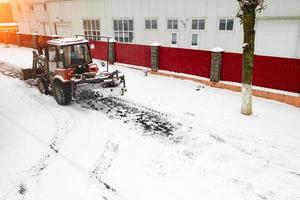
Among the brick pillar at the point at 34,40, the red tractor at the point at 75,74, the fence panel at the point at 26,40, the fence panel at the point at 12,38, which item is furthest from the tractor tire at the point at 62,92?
the fence panel at the point at 12,38

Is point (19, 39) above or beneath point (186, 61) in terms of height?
above

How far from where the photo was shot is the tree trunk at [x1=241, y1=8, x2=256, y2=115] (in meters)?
7.74

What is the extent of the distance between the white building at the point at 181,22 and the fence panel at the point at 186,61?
332cm

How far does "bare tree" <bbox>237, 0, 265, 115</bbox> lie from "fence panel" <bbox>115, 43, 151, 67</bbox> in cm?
688

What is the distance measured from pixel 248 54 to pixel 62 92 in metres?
6.56

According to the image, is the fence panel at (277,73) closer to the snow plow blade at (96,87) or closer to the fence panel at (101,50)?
the snow plow blade at (96,87)

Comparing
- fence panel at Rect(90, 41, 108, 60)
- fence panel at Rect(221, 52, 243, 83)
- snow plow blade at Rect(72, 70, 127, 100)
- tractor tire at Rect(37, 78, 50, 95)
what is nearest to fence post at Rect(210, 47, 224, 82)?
fence panel at Rect(221, 52, 243, 83)

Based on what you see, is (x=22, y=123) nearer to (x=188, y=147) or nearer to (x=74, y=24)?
(x=188, y=147)

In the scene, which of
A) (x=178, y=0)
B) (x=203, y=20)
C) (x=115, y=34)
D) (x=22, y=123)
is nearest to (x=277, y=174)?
(x=22, y=123)

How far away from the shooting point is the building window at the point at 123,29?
63.3ft

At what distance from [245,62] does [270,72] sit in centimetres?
247

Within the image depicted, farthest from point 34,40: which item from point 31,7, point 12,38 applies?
point 31,7

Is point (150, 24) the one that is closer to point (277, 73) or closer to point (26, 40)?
point (277, 73)

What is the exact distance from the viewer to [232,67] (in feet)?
36.4
